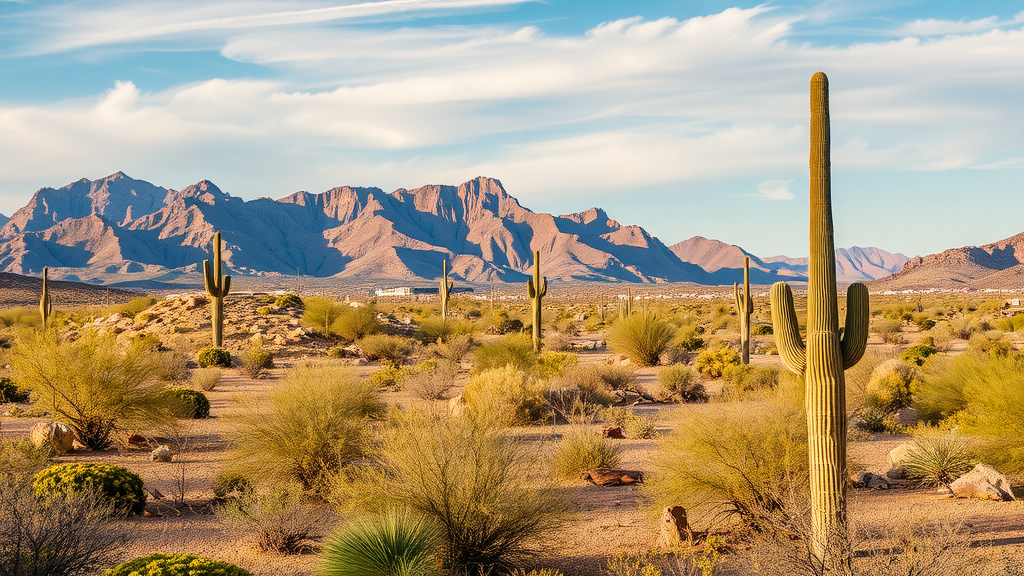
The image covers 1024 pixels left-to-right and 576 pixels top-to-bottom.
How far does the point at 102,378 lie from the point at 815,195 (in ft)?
37.9

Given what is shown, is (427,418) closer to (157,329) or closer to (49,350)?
(49,350)

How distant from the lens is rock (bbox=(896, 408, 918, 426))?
15109mm

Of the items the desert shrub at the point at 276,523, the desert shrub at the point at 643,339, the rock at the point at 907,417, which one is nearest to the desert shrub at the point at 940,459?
the rock at the point at 907,417

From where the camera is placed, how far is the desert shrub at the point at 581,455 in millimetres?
11164

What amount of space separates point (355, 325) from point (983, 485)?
27372mm

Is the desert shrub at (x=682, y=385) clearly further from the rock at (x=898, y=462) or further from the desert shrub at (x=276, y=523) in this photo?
→ the desert shrub at (x=276, y=523)

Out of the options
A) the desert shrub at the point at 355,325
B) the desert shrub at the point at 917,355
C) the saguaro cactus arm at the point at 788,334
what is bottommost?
the desert shrub at the point at 917,355

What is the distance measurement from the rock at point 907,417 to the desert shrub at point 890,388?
31 centimetres

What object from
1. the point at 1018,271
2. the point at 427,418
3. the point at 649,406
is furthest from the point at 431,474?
the point at 1018,271

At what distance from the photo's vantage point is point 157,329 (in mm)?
33125

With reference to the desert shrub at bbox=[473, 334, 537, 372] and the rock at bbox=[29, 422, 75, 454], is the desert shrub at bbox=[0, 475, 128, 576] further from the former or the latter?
the desert shrub at bbox=[473, 334, 537, 372]

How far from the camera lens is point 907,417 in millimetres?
15445

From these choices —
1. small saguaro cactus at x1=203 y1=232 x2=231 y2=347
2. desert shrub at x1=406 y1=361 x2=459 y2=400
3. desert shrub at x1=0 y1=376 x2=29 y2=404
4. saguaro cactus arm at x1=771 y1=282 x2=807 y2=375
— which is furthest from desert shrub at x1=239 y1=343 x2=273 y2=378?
saguaro cactus arm at x1=771 y1=282 x2=807 y2=375

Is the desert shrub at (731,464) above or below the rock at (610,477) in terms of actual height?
above
